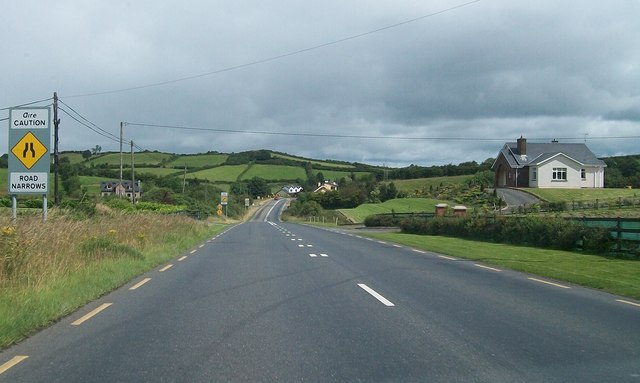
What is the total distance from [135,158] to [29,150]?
113658mm

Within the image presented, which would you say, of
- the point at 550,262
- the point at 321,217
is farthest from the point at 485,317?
the point at 321,217

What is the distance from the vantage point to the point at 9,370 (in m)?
6.59

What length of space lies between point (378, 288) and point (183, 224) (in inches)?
1089

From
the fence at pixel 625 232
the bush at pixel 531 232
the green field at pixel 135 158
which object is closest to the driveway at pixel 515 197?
the bush at pixel 531 232

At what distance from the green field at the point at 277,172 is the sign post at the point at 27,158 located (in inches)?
5653

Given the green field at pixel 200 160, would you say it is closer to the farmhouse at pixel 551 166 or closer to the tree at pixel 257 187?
the tree at pixel 257 187

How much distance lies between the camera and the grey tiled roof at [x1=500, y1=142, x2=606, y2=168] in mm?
73312

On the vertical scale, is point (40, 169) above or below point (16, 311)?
above

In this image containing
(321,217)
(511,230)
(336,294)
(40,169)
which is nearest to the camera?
(336,294)

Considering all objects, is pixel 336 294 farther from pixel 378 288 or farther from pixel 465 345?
pixel 465 345

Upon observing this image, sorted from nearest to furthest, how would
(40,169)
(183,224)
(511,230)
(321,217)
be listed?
(40,169), (511,230), (183,224), (321,217)

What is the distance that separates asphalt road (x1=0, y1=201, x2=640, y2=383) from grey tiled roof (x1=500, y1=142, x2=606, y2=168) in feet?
208

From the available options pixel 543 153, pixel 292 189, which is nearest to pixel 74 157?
pixel 543 153

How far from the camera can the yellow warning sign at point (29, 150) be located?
17.8 meters
